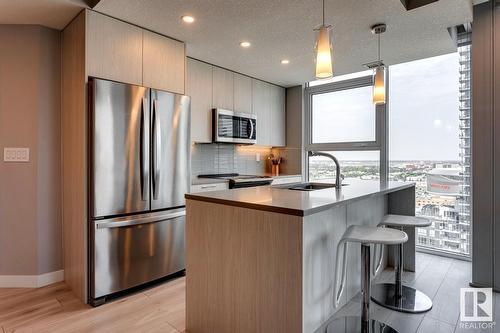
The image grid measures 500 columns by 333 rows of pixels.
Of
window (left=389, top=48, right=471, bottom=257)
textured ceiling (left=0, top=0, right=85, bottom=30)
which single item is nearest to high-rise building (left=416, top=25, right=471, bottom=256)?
window (left=389, top=48, right=471, bottom=257)

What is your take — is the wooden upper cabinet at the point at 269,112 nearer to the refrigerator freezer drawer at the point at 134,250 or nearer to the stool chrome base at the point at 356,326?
the refrigerator freezer drawer at the point at 134,250

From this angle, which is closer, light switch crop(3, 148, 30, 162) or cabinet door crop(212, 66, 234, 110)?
light switch crop(3, 148, 30, 162)

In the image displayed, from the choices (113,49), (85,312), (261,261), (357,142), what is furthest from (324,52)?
(357,142)

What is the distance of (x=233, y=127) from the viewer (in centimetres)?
414

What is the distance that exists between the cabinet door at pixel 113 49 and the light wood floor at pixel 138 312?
6.11 feet

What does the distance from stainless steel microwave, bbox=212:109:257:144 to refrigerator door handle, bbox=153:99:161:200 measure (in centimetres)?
125

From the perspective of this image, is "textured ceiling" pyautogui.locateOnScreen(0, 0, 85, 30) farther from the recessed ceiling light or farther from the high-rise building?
the high-rise building

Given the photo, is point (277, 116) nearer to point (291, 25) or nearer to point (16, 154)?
point (291, 25)

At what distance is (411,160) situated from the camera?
396 centimetres

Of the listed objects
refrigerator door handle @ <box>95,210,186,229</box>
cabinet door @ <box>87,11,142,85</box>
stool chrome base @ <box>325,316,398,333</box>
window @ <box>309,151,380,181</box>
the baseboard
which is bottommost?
stool chrome base @ <box>325,316,398,333</box>

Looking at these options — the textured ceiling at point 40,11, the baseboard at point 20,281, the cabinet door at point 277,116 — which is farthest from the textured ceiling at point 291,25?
the baseboard at point 20,281

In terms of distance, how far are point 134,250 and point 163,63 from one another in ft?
5.77

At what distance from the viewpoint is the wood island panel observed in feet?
5.12

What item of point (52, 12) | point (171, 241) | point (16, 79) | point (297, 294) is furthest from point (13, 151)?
point (297, 294)
